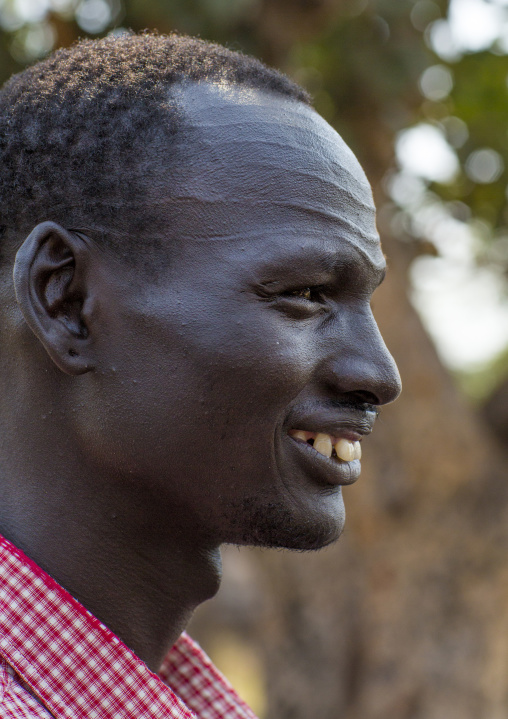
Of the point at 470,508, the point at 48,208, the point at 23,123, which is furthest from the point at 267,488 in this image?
the point at 470,508

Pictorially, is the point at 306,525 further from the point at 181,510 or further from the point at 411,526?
the point at 411,526

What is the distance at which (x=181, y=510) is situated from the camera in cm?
201

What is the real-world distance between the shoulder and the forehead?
988 mm

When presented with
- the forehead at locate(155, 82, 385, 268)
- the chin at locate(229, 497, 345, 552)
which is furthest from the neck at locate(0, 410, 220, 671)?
the forehead at locate(155, 82, 385, 268)

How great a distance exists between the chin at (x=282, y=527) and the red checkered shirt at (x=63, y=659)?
365mm

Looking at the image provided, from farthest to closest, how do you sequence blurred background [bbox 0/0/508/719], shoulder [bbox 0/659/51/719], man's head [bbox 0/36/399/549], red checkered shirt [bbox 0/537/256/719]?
blurred background [bbox 0/0/508/719] < man's head [bbox 0/36/399/549] < red checkered shirt [bbox 0/537/256/719] < shoulder [bbox 0/659/51/719]

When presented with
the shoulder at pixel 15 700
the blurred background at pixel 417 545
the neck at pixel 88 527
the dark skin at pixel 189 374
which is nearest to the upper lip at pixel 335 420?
the dark skin at pixel 189 374

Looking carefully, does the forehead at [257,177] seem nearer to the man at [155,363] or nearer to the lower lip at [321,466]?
the man at [155,363]

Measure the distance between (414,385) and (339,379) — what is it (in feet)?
14.5

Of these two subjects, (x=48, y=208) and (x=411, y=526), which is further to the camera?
(x=411, y=526)

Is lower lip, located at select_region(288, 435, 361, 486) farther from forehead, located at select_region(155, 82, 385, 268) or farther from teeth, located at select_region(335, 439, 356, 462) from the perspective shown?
forehead, located at select_region(155, 82, 385, 268)

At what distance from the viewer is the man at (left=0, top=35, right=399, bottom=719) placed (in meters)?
1.93

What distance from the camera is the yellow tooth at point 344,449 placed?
6.81 feet

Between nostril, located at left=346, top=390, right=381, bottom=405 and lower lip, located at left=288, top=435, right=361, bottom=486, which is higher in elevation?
nostril, located at left=346, top=390, right=381, bottom=405
